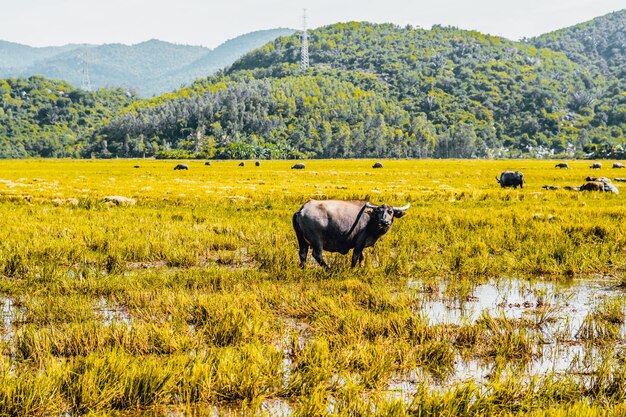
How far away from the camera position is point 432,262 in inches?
451

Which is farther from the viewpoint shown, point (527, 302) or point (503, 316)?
point (527, 302)

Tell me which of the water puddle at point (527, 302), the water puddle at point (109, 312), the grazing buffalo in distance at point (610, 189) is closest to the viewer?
the water puddle at point (109, 312)

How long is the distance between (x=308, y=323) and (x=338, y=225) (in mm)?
3691

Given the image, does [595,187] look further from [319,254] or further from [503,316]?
[503,316]

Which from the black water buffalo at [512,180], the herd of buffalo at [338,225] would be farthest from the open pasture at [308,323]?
the black water buffalo at [512,180]

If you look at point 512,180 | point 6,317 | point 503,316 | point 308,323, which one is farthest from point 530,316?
A: point 512,180

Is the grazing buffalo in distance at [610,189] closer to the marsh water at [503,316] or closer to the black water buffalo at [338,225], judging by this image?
the marsh water at [503,316]

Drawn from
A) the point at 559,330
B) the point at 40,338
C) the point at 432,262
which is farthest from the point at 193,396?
the point at 432,262

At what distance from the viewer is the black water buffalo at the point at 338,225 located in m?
10.6

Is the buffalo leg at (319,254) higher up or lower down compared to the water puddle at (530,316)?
higher up

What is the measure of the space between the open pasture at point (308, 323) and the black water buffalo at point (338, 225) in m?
0.59

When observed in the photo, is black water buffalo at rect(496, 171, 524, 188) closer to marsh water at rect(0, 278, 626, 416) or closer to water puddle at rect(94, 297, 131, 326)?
marsh water at rect(0, 278, 626, 416)

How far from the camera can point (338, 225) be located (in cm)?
1077

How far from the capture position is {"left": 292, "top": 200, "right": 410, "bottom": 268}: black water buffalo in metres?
10.6
